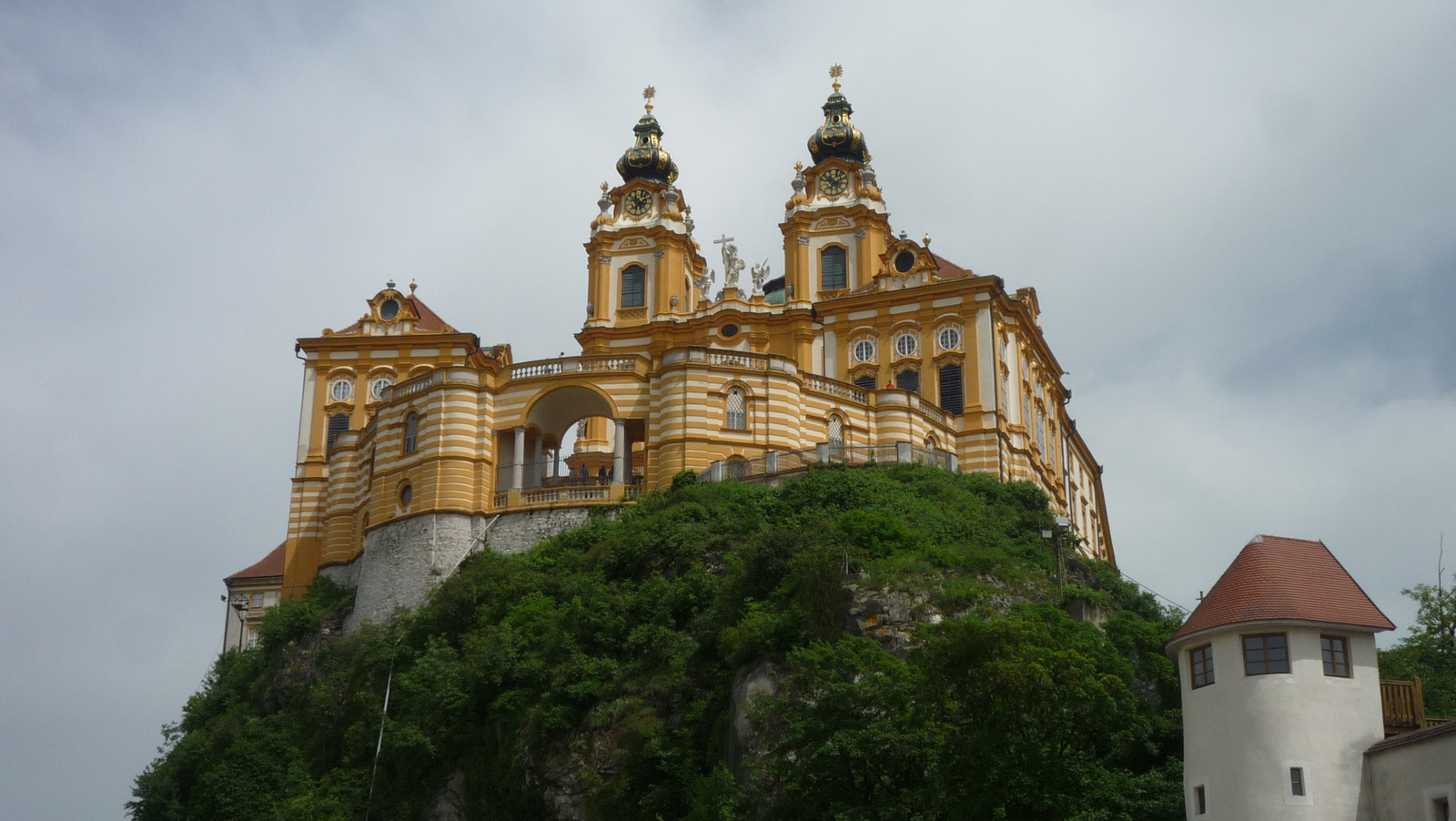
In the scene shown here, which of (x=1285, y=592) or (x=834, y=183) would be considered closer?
(x=1285, y=592)

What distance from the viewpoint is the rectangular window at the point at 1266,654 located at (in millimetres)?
30906

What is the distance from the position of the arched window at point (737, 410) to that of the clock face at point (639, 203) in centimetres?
2062

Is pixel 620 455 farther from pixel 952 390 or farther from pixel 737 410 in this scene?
pixel 952 390

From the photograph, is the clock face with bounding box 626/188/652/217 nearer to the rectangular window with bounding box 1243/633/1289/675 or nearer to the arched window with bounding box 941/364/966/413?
the arched window with bounding box 941/364/966/413

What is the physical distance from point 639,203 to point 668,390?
837 inches

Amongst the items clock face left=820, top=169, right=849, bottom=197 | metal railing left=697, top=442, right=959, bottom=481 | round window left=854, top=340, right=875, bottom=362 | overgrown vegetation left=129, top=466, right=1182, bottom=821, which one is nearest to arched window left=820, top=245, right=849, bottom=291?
clock face left=820, top=169, right=849, bottom=197

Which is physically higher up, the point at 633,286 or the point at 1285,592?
the point at 633,286

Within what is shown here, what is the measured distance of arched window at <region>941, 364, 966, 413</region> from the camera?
6470cm

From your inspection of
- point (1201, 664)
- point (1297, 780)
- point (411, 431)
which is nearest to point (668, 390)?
point (411, 431)

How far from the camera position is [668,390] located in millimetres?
57781

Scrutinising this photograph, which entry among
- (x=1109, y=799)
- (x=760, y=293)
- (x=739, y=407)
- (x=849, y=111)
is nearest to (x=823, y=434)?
(x=739, y=407)

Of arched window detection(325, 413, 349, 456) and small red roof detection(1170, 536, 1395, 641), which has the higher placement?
arched window detection(325, 413, 349, 456)

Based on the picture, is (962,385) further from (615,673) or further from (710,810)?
(710,810)

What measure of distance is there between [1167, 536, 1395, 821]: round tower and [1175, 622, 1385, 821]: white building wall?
0.02 m
